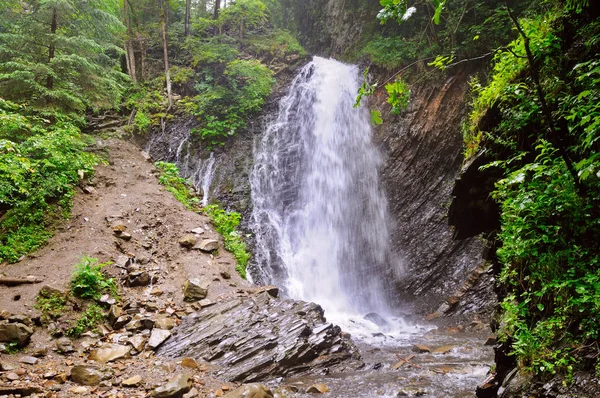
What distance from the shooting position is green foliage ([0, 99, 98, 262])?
7.13 metres

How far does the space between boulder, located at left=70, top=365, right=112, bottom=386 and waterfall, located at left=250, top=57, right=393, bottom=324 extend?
688 centimetres

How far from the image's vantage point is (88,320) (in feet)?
19.0

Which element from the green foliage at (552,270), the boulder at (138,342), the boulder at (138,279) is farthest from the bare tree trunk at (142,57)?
the green foliage at (552,270)

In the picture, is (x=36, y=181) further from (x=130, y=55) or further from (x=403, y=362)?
(x=130, y=55)

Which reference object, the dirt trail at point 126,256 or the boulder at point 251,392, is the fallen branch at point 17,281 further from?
the boulder at point 251,392

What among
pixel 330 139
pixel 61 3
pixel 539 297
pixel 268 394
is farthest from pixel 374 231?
pixel 61 3

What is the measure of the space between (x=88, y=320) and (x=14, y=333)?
104 cm

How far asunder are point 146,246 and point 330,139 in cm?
968

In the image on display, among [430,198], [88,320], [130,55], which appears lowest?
[88,320]

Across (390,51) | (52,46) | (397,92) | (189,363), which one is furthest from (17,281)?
(390,51)

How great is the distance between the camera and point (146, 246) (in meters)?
8.14

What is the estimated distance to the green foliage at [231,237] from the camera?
8898 mm

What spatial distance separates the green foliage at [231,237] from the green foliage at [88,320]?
3221 mm

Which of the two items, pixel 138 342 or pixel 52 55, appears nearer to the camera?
pixel 138 342
